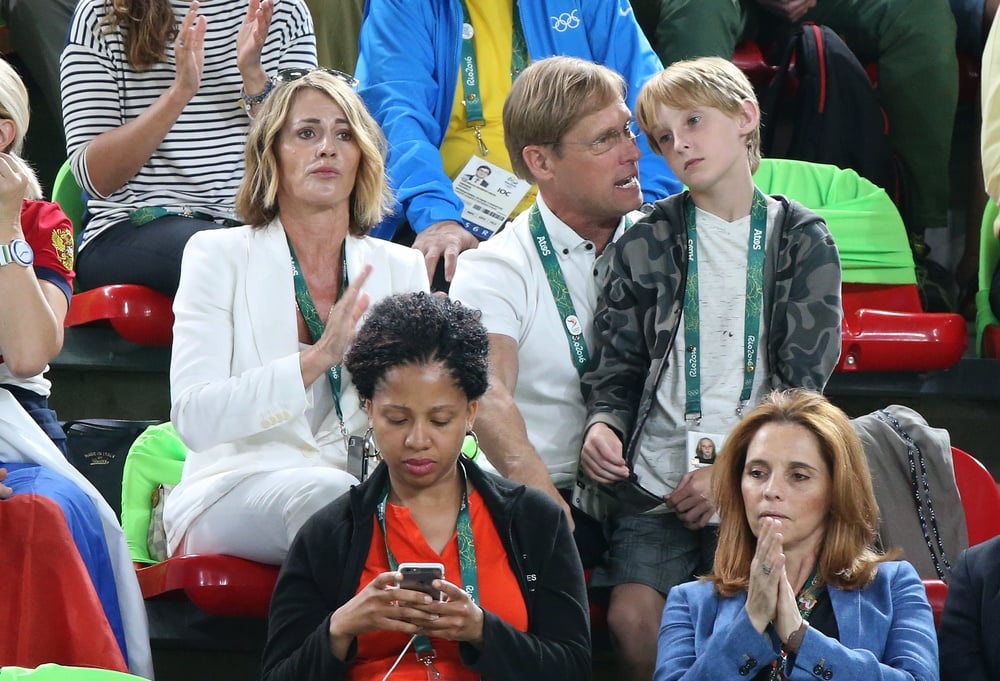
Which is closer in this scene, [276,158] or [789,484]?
[789,484]

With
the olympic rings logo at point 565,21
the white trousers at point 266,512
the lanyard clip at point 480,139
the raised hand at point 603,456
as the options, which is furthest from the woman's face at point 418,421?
the olympic rings logo at point 565,21

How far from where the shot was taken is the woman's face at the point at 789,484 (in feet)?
7.63

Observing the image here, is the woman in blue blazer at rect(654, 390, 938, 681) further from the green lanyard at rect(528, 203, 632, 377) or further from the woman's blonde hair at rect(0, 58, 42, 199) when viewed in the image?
the woman's blonde hair at rect(0, 58, 42, 199)

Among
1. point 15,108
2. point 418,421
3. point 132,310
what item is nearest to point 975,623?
point 418,421

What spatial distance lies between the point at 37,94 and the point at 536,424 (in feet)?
7.50

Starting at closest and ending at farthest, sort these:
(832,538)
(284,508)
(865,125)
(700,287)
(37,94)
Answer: (832,538) < (284,508) < (700,287) < (865,125) < (37,94)

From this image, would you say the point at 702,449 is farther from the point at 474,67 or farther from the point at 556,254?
the point at 474,67

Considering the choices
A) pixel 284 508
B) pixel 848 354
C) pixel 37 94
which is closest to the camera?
pixel 284 508

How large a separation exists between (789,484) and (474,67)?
1.83 m

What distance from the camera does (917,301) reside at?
12.2ft

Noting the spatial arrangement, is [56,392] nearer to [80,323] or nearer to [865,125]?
[80,323]

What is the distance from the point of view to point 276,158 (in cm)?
301

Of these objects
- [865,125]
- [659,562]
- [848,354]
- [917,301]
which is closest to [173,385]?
[659,562]

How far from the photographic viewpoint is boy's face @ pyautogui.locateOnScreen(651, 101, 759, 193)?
115 inches
